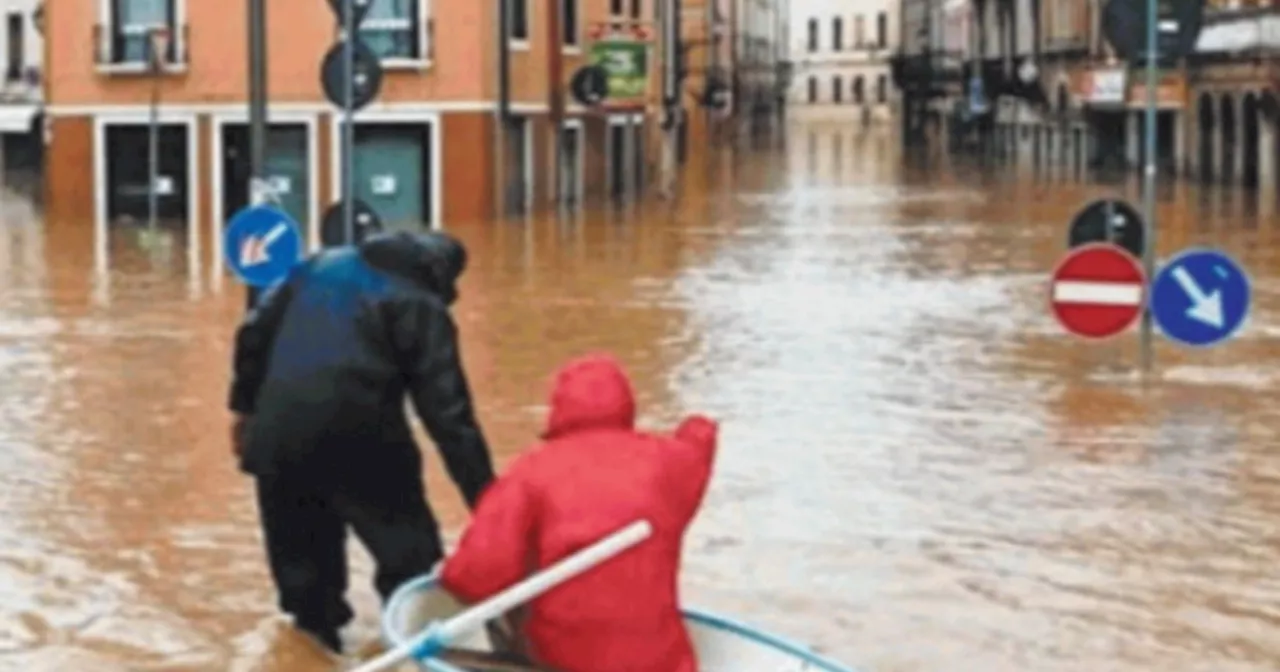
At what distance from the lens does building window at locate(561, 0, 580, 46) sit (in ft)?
165

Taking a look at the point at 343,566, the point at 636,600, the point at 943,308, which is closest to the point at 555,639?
the point at 636,600

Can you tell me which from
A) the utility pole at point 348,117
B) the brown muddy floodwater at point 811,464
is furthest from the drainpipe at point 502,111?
the utility pole at point 348,117

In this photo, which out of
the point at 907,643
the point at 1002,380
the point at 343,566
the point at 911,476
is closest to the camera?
the point at 343,566

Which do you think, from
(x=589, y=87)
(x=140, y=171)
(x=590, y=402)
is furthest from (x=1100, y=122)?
(x=590, y=402)

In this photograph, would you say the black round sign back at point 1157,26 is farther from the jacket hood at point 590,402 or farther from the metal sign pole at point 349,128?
the jacket hood at point 590,402

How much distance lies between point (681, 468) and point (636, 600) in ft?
1.19

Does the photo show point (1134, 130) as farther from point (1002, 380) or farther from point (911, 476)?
point (911, 476)

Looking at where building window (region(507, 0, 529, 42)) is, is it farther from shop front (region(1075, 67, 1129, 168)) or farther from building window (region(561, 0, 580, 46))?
shop front (region(1075, 67, 1129, 168))

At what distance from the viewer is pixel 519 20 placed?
47188 millimetres

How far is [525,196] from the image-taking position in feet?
154

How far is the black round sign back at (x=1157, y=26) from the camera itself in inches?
768

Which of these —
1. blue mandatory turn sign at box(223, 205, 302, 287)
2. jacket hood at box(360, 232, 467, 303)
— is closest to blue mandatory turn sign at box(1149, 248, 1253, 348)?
blue mandatory turn sign at box(223, 205, 302, 287)

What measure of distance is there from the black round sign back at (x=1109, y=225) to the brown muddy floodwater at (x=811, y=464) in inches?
32.5

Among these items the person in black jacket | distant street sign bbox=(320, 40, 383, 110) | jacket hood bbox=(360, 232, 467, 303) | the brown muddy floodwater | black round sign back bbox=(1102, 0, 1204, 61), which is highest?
black round sign back bbox=(1102, 0, 1204, 61)
